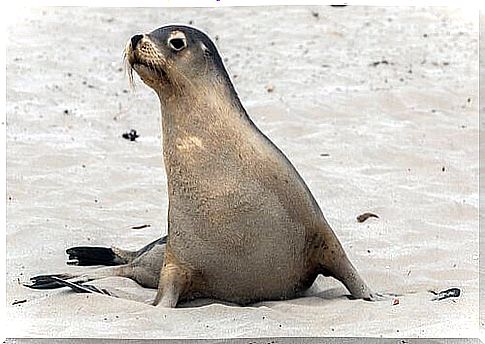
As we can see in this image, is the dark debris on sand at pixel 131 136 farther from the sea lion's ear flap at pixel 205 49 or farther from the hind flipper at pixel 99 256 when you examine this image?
the sea lion's ear flap at pixel 205 49

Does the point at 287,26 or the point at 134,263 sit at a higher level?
the point at 287,26

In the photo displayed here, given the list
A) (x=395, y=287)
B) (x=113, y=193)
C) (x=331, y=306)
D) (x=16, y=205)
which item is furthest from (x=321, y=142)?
(x=331, y=306)

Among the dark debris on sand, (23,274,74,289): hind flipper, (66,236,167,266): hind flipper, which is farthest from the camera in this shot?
the dark debris on sand

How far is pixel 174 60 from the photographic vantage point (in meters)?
3.40

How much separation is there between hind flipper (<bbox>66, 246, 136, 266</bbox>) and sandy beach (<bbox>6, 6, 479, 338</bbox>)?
0.06 meters

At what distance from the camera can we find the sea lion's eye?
3.40 metres

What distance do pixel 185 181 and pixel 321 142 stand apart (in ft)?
10.5

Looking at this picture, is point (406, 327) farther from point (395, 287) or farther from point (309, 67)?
point (309, 67)

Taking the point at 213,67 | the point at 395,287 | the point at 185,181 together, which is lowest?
the point at 395,287

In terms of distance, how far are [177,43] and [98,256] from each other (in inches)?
46.5

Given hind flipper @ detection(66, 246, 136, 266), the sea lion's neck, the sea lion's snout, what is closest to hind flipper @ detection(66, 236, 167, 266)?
hind flipper @ detection(66, 246, 136, 266)

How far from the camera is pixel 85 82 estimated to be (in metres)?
7.97

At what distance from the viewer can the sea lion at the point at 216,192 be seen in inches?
133

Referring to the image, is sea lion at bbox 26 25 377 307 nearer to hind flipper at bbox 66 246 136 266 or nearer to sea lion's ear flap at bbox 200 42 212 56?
sea lion's ear flap at bbox 200 42 212 56
